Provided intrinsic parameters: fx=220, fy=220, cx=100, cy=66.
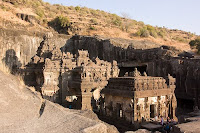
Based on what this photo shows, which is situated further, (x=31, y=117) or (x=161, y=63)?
(x=161, y=63)

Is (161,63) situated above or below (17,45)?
below

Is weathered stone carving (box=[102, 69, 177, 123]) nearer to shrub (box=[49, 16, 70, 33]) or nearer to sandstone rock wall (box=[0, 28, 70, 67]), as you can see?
sandstone rock wall (box=[0, 28, 70, 67])

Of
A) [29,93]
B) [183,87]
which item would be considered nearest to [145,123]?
[29,93]

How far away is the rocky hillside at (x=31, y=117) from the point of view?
372cm

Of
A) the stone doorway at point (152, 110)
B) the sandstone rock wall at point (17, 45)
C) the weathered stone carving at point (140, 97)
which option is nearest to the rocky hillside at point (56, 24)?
the sandstone rock wall at point (17, 45)

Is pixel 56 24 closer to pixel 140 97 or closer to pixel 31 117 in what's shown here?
pixel 140 97

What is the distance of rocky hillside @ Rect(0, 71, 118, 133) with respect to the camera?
3.72 meters

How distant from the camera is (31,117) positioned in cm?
412

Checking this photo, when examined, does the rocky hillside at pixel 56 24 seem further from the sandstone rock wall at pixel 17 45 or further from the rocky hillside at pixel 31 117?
the rocky hillside at pixel 31 117

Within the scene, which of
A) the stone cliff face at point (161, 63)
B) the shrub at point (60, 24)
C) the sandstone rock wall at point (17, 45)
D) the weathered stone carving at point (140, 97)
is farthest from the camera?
the shrub at point (60, 24)

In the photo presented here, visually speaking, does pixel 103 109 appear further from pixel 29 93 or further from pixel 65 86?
pixel 29 93

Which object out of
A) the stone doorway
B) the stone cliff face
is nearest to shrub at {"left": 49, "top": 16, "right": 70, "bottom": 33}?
the stone cliff face

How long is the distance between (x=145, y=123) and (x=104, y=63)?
873 cm

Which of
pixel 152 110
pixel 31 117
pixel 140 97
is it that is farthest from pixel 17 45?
pixel 31 117
